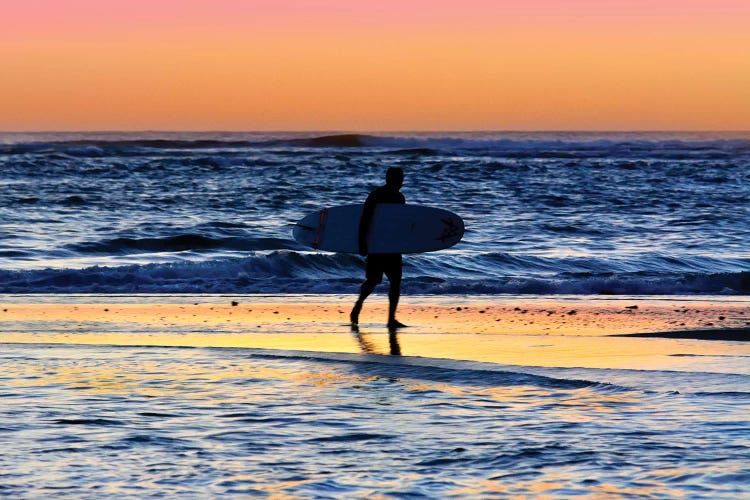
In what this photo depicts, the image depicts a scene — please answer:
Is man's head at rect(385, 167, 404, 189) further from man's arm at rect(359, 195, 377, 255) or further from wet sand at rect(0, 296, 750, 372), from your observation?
wet sand at rect(0, 296, 750, 372)

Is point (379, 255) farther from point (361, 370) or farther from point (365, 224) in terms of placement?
point (361, 370)

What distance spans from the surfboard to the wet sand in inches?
29.8

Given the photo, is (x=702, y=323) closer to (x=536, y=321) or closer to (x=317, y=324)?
(x=536, y=321)

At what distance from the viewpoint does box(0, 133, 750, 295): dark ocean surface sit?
1708cm

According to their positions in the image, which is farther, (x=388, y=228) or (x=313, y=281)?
(x=313, y=281)

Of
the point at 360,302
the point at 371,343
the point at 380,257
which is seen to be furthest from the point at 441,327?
the point at 371,343

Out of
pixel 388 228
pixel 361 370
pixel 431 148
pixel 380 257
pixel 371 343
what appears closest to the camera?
pixel 361 370

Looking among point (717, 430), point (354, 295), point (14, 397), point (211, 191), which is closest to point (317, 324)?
point (354, 295)

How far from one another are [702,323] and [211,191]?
2888 centimetres

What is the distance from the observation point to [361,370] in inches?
336

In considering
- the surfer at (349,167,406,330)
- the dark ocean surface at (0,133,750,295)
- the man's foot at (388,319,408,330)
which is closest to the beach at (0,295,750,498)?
the man's foot at (388,319,408,330)

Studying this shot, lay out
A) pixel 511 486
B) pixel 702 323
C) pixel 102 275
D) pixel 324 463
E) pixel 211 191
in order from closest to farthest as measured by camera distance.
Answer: pixel 511 486 < pixel 324 463 < pixel 702 323 < pixel 102 275 < pixel 211 191

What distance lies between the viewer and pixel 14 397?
7.19 meters

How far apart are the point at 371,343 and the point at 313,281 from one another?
6.83 meters
